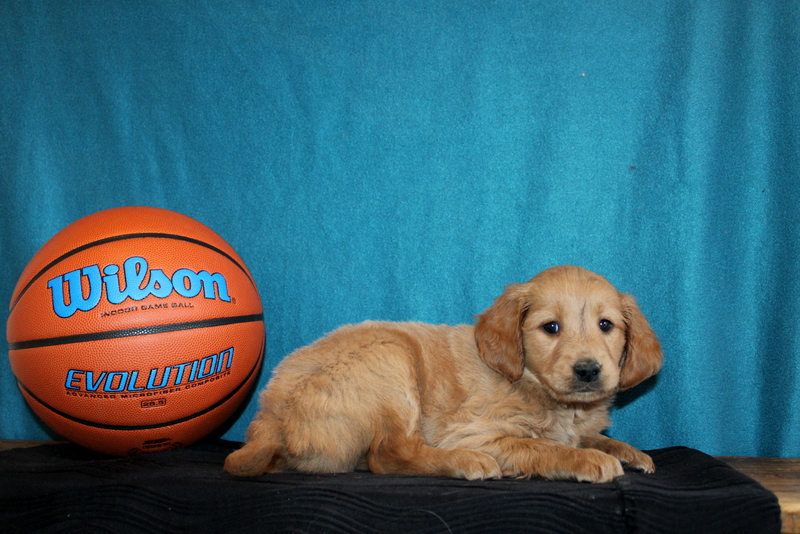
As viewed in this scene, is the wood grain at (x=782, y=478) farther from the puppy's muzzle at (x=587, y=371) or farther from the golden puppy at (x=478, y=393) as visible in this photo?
the puppy's muzzle at (x=587, y=371)

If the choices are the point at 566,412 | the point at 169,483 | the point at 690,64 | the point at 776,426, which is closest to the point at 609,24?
the point at 690,64

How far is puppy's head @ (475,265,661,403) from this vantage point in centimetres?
238

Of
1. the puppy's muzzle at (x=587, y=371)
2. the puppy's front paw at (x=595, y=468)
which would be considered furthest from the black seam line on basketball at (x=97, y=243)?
the puppy's front paw at (x=595, y=468)

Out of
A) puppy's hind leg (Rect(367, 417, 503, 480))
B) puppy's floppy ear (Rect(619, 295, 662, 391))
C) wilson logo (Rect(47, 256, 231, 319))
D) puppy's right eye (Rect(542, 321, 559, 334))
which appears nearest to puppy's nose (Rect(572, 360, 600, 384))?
puppy's right eye (Rect(542, 321, 559, 334))

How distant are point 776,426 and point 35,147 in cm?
461

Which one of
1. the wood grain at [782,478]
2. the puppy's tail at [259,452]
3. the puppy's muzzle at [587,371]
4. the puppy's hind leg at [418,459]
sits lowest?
the wood grain at [782,478]

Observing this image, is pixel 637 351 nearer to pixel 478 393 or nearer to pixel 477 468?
pixel 478 393

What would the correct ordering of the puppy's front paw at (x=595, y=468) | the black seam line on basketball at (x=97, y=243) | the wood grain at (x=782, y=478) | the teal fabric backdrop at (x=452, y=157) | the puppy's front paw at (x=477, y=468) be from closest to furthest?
the wood grain at (x=782, y=478), the puppy's front paw at (x=595, y=468), the puppy's front paw at (x=477, y=468), the black seam line on basketball at (x=97, y=243), the teal fabric backdrop at (x=452, y=157)

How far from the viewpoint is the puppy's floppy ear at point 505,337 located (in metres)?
2.46

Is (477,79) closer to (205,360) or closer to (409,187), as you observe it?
(409,187)

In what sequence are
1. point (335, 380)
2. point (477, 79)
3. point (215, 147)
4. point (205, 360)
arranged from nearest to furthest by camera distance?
1. point (335, 380)
2. point (205, 360)
3. point (477, 79)
4. point (215, 147)

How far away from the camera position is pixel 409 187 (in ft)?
10.7

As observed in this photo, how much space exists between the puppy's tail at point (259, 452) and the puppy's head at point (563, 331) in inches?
38.4

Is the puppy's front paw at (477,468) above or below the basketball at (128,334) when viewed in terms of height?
below
